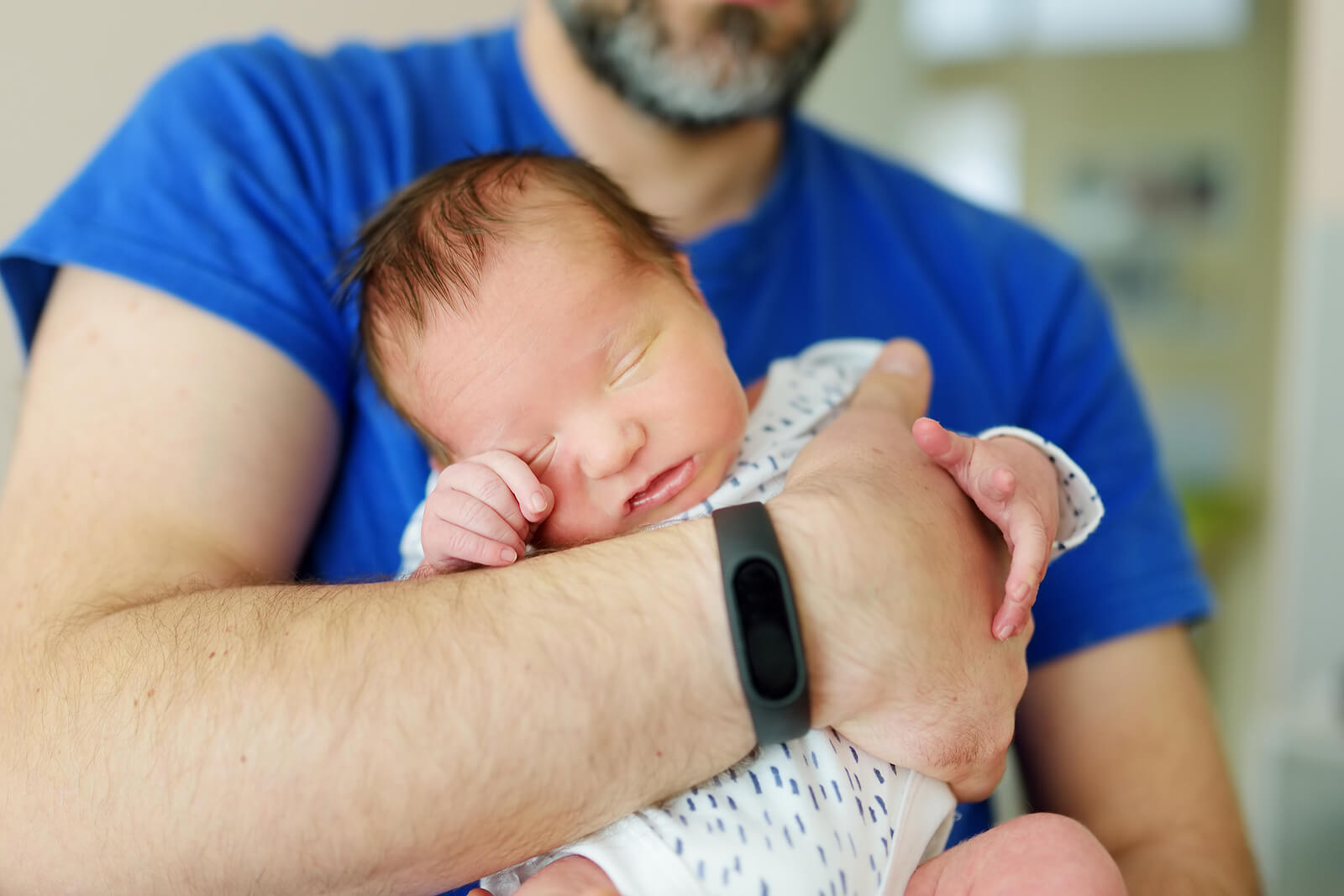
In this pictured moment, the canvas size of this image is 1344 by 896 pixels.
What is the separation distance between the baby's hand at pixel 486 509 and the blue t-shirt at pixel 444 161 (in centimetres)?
21

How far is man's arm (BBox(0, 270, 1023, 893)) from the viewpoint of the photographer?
583mm

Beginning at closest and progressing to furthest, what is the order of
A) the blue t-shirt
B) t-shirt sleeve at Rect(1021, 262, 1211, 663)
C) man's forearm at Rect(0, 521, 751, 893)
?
1. man's forearm at Rect(0, 521, 751, 893)
2. the blue t-shirt
3. t-shirt sleeve at Rect(1021, 262, 1211, 663)

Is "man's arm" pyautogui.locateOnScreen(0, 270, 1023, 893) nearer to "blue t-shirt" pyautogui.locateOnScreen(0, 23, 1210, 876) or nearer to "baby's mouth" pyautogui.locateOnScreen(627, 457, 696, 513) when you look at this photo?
"baby's mouth" pyautogui.locateOnScreen(627, 457, 696, 513)

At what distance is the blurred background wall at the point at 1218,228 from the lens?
2248 millimetres

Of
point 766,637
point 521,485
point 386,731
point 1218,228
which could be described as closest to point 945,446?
point 766,637

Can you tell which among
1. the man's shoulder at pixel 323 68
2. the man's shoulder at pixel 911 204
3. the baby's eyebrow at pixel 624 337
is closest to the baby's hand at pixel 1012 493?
the baby's eyebrow at pixel 624 337

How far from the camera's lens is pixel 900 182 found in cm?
126

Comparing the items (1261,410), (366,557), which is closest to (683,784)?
(366,557)

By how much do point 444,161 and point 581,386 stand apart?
48 cm

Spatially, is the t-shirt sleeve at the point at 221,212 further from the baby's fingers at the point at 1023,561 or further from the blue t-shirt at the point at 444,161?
the baby's fingers at the point at 1023,561

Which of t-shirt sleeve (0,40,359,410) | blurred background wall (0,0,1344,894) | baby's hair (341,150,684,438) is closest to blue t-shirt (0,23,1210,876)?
t-shirt sleeve (0,40,359,410)

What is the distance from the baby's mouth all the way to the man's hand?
0.07 m

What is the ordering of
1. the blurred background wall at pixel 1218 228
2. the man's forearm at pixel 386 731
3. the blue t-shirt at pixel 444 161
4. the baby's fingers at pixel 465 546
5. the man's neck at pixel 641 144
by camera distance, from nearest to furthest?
the man's forearm at pixel 386 731 < the baby's fingers at pixel 465 546 < the blue t-shirt at pixel 444 161 < the man's neck at pixel 641 144 < the blurred background wall at pixel 1218 228

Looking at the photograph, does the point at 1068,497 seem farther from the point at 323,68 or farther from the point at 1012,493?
the point at 323,68
